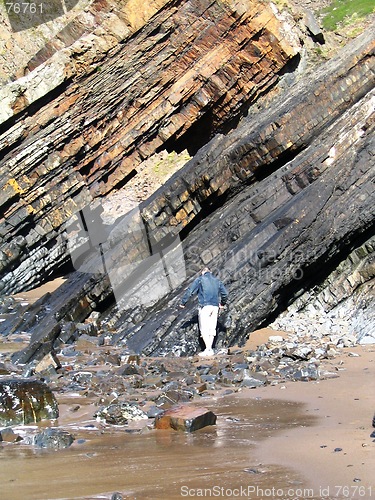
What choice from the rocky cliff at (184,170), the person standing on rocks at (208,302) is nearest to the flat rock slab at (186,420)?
the person standing on rocks at (208,302)

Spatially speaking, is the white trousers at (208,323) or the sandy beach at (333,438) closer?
the sandy beach at (333,438)

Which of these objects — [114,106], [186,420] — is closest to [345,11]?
[114,106]

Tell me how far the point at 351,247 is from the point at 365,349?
3484mm

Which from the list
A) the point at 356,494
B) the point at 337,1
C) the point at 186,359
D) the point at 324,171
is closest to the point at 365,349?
the point at 186,359

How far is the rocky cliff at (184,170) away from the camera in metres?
13.7

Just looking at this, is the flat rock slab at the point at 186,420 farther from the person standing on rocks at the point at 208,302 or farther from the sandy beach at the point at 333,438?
the person standing on rocks at the point at 208,302

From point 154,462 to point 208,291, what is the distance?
6558 millimetres

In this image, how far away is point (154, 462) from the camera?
5984mm

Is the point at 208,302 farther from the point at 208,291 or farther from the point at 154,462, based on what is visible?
the point at 154,462

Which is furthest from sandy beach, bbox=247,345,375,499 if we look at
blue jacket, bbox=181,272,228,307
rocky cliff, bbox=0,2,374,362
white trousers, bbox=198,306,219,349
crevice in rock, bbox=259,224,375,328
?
crevice in rock, bbox=259,224,375,328

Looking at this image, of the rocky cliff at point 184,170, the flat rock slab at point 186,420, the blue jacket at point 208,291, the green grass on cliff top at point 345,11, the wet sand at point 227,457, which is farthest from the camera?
the green grass on cliff top at point 345,11

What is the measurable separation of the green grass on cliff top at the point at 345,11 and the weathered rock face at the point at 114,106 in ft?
21.7

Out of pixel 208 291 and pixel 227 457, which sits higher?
pixel 227 457

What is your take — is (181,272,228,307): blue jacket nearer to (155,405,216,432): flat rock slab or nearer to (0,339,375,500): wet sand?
(0,339,375,500): wet sand
